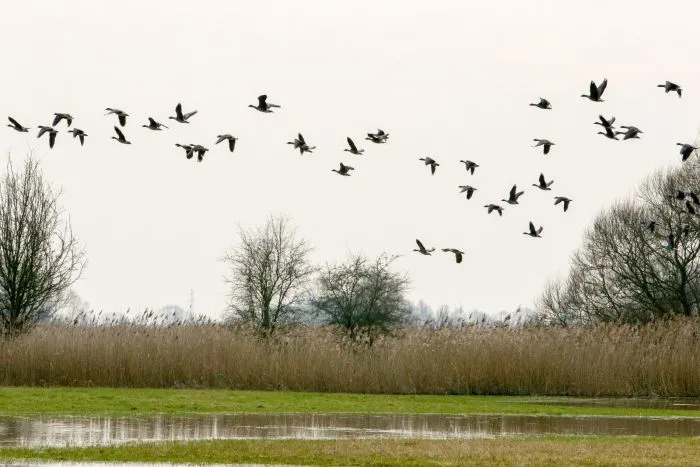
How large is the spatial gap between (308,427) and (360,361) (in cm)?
1180

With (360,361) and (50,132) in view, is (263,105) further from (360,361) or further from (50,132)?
(360,361)

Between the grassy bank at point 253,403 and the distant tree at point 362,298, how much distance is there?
78.1 ft

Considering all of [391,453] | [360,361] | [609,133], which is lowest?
[391,453]

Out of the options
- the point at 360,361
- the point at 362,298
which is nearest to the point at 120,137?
the point at 360,361

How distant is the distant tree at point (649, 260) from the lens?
53250 millimetres

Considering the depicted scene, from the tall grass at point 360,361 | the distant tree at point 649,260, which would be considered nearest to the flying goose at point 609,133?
the tall grass at point 360,361

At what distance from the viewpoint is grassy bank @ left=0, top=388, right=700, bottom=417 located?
979 inches

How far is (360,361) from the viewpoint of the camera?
33.2 m

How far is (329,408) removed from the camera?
87.2ft

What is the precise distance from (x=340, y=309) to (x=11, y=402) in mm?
31132

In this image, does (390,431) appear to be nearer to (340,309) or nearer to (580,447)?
(580,447)

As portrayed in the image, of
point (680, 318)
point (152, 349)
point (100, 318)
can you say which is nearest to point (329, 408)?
point (152, 349)

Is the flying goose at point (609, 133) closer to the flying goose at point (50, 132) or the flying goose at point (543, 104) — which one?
the flying goose at point (543, 104)

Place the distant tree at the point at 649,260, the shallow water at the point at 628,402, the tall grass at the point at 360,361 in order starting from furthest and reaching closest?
1. the distant tree at the point at 649,260
2. the tall grass at the point at 360,361
3. the shallow water at the point at 628,402
